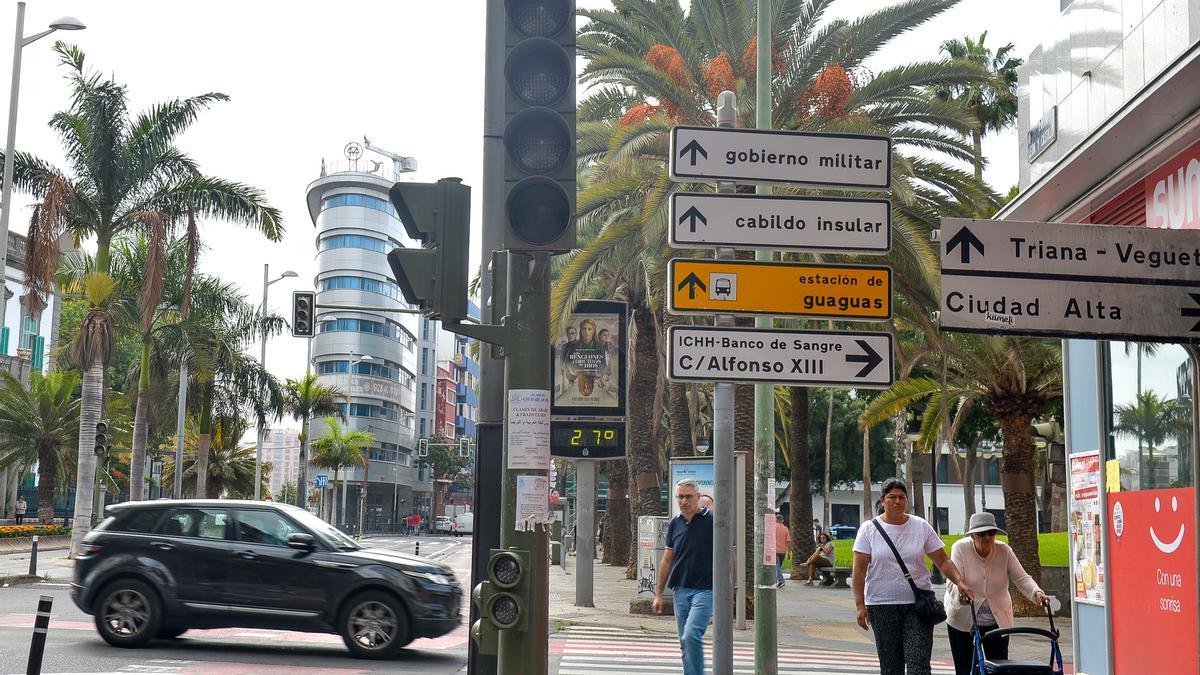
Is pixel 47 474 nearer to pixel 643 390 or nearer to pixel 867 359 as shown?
pixel 643 390

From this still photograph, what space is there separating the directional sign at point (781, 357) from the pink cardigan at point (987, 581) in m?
1.83

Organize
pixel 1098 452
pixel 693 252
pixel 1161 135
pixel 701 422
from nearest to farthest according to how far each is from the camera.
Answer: pixel 1161 135 < pixel 1098 452 < pixel 693 252 < pixel 701 422

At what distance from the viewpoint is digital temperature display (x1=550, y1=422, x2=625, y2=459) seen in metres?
20.5

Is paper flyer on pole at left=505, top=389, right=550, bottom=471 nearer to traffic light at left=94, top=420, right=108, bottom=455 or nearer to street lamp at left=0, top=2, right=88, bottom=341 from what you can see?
street lamp at left=0, top=2, right=88, bottom=341

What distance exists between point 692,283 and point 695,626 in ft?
10.5

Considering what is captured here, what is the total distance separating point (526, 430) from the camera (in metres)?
6.78

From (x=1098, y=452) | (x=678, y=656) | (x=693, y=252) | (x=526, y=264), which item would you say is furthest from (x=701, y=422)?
(x=526, y=264)

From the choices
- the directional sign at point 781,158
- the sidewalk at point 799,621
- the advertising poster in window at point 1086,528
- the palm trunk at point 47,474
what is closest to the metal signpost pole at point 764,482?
the advertising poster in window at point 1086,528

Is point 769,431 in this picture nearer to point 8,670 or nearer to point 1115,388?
point 1115,388

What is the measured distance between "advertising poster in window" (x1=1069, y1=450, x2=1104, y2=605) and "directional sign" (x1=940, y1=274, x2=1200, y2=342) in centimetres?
556

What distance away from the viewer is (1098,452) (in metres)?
11.0

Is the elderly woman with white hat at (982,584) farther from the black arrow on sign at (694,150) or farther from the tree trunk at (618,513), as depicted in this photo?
the tree trunk at (618,513)

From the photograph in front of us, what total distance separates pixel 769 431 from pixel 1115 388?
345 cm

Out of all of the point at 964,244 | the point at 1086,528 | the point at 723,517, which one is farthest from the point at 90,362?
the point at 964,244
